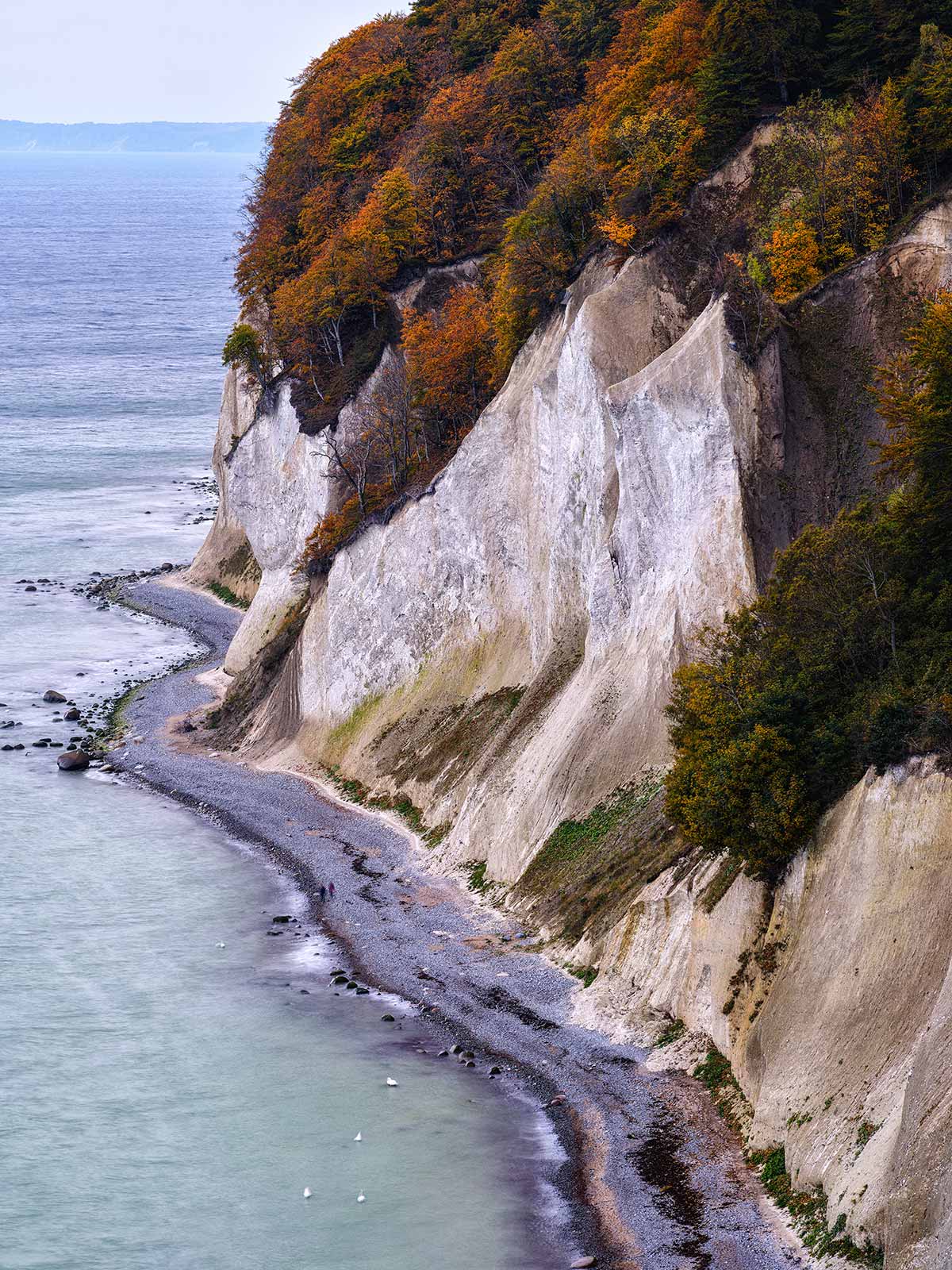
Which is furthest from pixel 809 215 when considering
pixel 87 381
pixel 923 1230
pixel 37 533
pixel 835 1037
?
pixel 87 381

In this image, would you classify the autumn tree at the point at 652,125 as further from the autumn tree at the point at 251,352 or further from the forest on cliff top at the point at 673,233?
the autumn tree at the point at 251,352

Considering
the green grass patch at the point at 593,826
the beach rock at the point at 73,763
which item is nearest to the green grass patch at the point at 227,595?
the beach rock at the point at 73,763

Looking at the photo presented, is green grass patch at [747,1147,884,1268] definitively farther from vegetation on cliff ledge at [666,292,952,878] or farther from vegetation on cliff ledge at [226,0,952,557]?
vegetation on cliff ledge at [226,0,952,557]

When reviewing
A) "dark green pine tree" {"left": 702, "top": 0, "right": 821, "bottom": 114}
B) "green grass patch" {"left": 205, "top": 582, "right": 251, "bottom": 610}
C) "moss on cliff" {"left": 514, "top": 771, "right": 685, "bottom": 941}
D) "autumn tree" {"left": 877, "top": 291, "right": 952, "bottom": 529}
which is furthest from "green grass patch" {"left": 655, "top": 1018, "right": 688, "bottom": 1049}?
"green grass patch" {"left": 205, "top": 582, "right": 251, "bottom": 610}

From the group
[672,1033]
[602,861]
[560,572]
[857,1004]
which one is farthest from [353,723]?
[857,1004]

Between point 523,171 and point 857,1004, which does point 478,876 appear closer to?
point 857,1004
